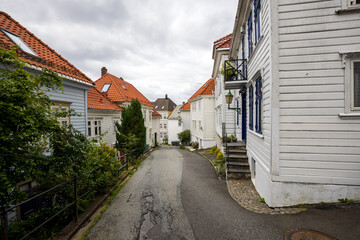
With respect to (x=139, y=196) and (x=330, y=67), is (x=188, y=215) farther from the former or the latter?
(x=330, y=67)

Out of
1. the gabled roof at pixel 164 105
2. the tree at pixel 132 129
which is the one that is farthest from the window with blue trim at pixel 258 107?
the gabled roof at pixel 164 105

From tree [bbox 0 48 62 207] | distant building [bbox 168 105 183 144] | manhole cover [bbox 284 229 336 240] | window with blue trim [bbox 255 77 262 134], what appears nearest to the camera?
tree [bbox 0 48 62 207]

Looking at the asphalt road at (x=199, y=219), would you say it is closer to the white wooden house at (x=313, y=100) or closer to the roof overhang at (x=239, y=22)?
the white wooden house at (x=313, y=100)

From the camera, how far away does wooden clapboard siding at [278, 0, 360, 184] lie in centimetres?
448

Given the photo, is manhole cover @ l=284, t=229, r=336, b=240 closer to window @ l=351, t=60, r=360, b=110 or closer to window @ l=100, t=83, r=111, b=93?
window @ l=351, t=60, r=360, b=110

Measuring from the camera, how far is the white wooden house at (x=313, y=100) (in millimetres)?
4445

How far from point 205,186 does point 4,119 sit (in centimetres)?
664

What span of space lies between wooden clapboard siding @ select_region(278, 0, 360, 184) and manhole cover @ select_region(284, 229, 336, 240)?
1.29m

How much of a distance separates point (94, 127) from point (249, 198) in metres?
11.6

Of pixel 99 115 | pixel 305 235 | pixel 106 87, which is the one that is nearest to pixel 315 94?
pixel 305 235

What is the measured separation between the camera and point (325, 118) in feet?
15.1

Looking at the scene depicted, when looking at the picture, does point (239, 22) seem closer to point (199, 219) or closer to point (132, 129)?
point (199, 219)

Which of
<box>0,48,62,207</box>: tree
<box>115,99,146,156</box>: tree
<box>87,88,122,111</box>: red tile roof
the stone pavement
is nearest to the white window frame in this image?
<box>87,88,122,111</box>: red tile roof

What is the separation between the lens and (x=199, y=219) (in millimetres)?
4801
